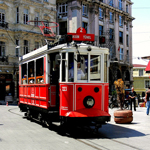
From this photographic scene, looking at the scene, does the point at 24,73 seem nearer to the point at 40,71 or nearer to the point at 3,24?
the point at 40,71

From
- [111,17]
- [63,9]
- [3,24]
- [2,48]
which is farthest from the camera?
[111,17]

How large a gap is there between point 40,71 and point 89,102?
9.63 feet

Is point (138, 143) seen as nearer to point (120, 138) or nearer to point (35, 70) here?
point (120, 138)

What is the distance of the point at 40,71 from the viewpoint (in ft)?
38.6

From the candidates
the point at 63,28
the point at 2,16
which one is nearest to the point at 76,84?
the point at 2,16

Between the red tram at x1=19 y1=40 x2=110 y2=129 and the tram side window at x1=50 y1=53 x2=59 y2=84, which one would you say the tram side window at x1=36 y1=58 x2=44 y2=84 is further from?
the tram side window at x1=50 y1=53 x2=59 y2=84

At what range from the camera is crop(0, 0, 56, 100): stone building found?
33531 millimetres

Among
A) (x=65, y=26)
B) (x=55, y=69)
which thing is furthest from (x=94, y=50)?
(x=65, y=26)

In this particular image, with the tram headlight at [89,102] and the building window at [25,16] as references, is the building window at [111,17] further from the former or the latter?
the tram headlight at [89,102]

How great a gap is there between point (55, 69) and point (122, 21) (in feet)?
137

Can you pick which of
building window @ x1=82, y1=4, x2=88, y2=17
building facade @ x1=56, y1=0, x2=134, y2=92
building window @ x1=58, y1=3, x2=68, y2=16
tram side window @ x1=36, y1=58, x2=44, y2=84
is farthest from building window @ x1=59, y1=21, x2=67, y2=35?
tram side window @ x1=36, y1=58, x2=44, y2=84

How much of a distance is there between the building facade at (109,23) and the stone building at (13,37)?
20.1 ft

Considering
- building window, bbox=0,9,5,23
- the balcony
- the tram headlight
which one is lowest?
the tram headlight

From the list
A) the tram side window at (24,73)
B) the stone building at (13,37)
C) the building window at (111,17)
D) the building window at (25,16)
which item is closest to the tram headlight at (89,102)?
the tram side window at (24,73)
